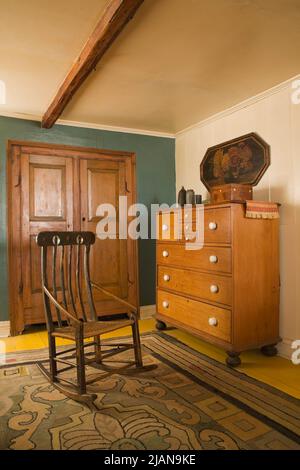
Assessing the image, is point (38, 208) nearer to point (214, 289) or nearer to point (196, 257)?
point (196, 257)

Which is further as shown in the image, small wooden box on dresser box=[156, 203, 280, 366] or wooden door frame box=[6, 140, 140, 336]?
wooden door frame box=[6, 140, 140, 336]

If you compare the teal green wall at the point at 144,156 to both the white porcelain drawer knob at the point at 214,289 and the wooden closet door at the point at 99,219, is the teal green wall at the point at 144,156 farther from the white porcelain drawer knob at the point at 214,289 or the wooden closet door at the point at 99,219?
the white porcelain drawer knob at the point at 214,289

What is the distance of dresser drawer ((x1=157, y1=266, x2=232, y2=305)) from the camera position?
276 centimetres

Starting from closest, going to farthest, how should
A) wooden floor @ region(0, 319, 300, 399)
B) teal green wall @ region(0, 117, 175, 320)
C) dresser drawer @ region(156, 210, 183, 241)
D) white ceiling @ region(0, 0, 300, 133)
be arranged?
1. white ceiling @ region(0, 0, 300, 133)
2. wooden floor @ region(0, 319, 300, 399)
3. dresser drawer @ region(156, 210, 183, 241)
4. teal green wall @ region(0, 117, 175, 320)

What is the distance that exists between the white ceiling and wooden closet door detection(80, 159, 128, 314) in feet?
2.42

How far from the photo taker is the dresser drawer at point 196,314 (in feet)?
9.05

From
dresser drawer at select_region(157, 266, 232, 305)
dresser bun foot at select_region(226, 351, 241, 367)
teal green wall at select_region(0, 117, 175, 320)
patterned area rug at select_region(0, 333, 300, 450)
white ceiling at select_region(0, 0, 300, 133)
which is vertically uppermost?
white ceiling at select_region(0, 0, 300, 133)

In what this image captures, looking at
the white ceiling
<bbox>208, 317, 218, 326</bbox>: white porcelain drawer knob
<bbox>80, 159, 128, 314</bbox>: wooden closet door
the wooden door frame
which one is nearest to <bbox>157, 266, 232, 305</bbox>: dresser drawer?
<bbox>208, 317, 218, 326</bbox>: white porcelain drawer knob

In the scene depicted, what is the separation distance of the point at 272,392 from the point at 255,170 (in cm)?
202

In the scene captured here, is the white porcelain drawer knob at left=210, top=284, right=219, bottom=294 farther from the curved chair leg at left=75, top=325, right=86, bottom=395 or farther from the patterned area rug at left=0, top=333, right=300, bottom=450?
the curved chair leg at left=75, top=325, right=86, bottom=395

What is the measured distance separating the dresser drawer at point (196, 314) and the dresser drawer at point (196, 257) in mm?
337

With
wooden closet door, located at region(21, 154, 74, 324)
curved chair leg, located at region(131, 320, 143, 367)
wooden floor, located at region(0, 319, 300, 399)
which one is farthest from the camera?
wooden closet door, located at region(21, 154, 74, 324)

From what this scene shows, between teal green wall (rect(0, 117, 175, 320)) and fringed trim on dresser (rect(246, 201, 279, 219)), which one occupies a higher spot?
teal green wall (rect(0, 117, 175, 320))

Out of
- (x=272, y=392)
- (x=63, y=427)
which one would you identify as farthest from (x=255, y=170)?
(x=63, y=427)
